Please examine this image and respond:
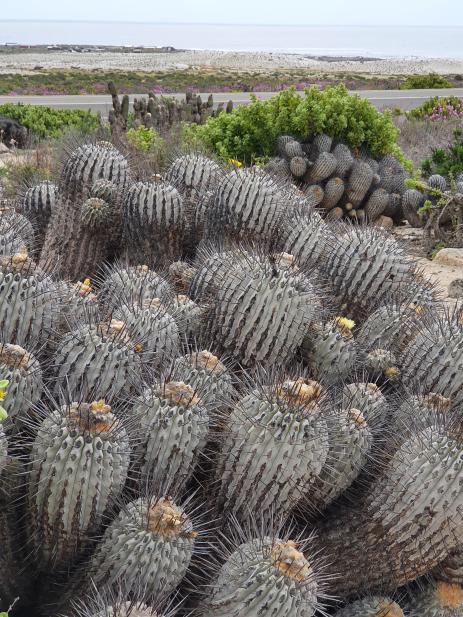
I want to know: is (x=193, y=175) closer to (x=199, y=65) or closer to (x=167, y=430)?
(x=167, y=430)

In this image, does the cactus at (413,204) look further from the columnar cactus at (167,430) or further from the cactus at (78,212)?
the columnar cactus at (167,430)

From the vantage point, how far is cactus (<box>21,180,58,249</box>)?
554cm

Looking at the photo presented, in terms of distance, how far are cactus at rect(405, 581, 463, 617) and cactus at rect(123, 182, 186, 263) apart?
2617 mm

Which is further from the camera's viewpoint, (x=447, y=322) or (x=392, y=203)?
(x=392, y=203)

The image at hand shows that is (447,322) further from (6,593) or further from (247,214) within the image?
(6,593)

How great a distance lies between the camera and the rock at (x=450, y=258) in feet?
26.3

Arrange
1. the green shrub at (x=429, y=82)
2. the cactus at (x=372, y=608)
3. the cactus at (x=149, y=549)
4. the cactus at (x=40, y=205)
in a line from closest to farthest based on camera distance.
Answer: the cactus at (x=149, y=549) < the cactus at (x=372, y=608) < the cactus at (x=40, y=205) < the green shrub at (x=429, y=82)

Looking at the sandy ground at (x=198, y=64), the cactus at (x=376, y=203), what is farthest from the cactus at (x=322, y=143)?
the sandy ground at (x=198, y=64)

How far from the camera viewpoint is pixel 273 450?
2727 millimetres

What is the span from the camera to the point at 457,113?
19719mm

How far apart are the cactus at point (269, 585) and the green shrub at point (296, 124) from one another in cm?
785

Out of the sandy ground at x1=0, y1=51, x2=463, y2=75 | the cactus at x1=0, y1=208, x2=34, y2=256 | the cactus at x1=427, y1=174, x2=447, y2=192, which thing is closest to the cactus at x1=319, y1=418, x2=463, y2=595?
the cactus at x1=0, y1=208, x2=34, y2=256

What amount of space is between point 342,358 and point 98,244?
2.11m

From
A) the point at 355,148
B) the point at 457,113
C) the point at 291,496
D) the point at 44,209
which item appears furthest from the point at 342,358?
the point at 457,113
